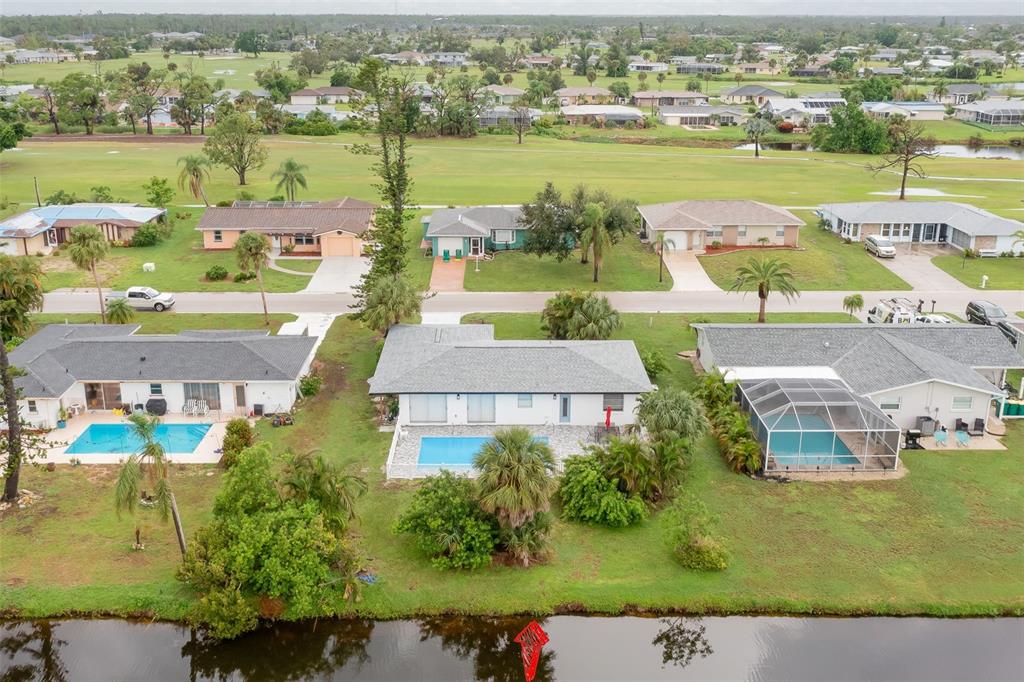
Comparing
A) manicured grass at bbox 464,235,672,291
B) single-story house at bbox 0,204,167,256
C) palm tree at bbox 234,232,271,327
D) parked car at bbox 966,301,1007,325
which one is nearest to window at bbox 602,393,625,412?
manicured grass at bbox 464,235,672,291

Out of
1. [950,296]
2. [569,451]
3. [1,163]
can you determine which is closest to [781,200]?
[950,296]

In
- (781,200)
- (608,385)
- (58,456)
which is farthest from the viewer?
(781,200)

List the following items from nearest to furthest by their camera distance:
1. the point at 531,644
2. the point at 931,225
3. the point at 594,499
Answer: the point at 531,644 < the point at 594,499 < the point at 931,225

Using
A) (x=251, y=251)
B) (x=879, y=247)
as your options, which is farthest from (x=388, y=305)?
(x=879, y=247)

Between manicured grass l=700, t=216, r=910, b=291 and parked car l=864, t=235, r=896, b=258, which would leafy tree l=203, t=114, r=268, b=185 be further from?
parked car l=864, t=235, r=896, b=258

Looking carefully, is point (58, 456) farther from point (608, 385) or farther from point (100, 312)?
point (608, 385)

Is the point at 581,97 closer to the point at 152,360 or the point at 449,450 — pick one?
the point at 152,360

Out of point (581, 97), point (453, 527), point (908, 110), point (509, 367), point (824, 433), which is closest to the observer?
point (453, 527)

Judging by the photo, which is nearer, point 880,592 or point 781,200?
point 880,592
